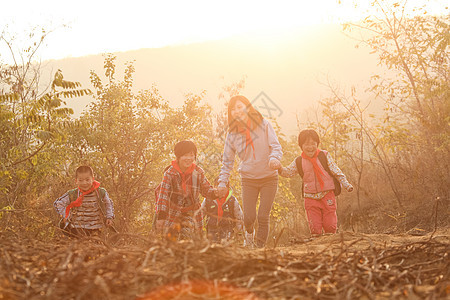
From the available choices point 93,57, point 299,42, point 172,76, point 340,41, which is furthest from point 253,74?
point 93,57

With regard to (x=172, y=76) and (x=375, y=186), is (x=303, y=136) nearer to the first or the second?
(x=375, y=186)

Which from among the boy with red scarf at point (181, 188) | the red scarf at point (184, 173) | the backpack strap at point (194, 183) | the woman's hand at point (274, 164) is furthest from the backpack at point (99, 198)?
the woman's hand at point (274, 164)

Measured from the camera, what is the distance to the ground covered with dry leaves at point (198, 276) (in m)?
1.86

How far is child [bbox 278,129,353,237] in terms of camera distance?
6.68 m

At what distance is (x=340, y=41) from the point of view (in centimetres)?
10650

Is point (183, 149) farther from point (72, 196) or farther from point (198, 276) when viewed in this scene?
point (198, 276)

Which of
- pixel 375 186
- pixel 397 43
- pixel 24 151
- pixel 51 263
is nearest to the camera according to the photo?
pixel 51 263

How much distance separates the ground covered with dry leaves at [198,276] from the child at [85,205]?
3809 mm

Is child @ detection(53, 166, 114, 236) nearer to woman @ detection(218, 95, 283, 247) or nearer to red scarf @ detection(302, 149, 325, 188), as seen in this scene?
woman @ detection(218, 95, 283, 247)

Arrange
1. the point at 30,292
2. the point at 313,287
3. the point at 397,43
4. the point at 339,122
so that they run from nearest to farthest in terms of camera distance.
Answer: the point at 30,292 → the point at 313,287 → the point at 397,43 → the point at 339,122

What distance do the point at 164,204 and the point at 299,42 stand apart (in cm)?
10598

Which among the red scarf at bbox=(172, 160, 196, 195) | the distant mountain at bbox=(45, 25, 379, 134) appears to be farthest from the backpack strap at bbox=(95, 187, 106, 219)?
the distant mountain at bbox=(45, 25, 379, 134)

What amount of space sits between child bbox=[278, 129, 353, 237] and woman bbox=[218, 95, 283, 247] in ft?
2.12

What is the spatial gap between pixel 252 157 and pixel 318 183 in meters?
1.19
